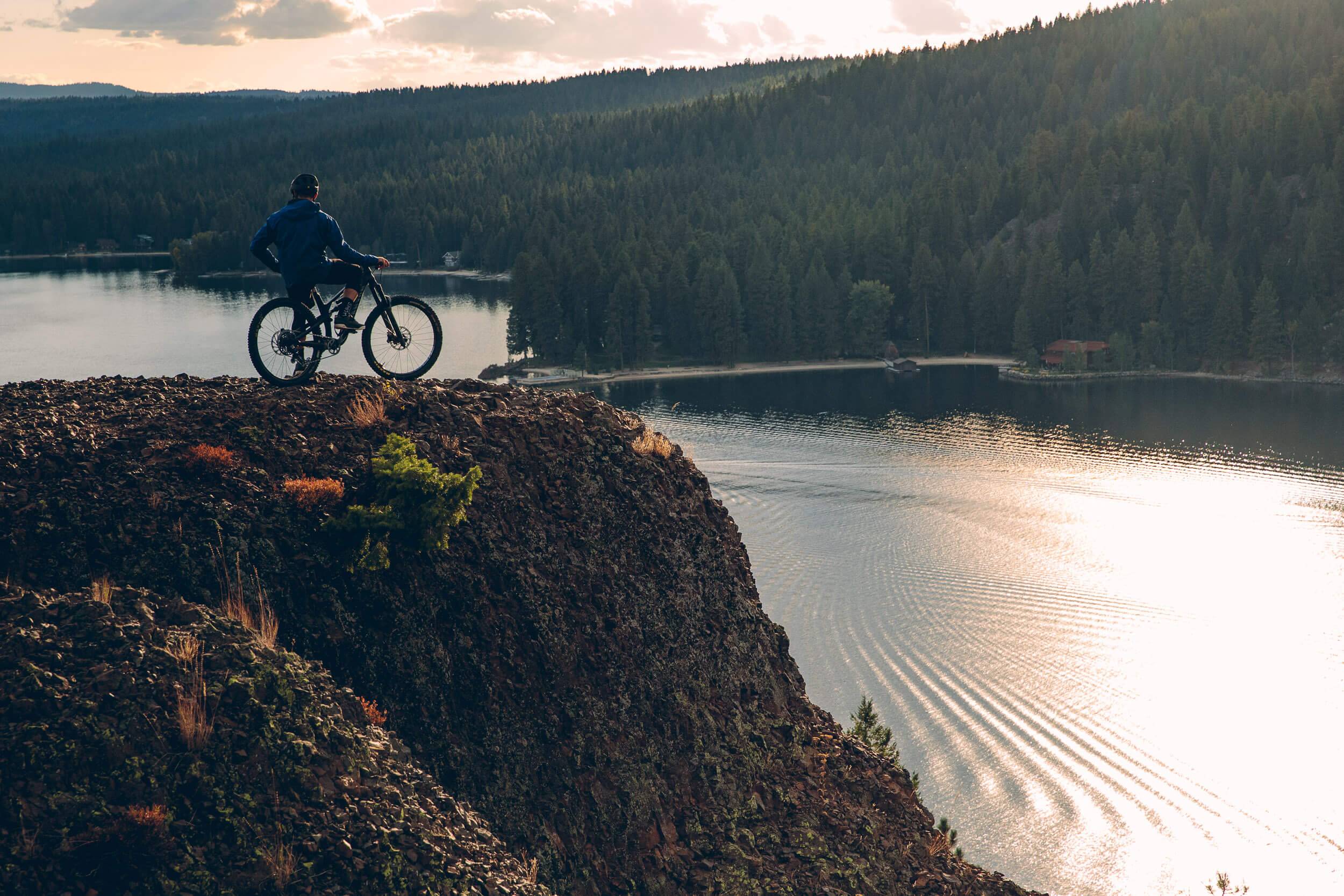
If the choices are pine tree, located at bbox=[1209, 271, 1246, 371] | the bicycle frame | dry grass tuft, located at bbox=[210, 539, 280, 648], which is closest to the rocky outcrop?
dry grass tuft, located at bbox=[210, 539, 280, 648]

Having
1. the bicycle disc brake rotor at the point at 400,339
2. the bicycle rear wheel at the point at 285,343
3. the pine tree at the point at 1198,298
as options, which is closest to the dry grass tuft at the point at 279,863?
the bicycle rear wheel at the point at 285,343

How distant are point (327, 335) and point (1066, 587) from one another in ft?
199

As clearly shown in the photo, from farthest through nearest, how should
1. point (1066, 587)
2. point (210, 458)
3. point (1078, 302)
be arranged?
point (1078, 302), point (1066, 587), point (210, 458)

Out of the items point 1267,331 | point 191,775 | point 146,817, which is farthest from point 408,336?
point 1267,331

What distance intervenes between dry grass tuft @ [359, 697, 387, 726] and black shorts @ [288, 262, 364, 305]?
6.41 metres

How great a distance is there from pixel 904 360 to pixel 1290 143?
70.6m

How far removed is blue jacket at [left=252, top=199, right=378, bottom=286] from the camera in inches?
654

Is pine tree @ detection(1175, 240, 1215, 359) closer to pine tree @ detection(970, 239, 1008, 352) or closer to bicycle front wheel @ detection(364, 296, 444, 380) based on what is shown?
pine tree @ detection(970, 239, 1008, 352)

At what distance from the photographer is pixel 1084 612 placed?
65625mm

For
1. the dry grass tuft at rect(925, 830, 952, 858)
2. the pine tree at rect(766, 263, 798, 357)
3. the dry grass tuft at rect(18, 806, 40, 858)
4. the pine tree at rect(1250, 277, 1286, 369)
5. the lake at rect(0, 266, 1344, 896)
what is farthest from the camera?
the pine tree at rect(766, 263, 798, 357)

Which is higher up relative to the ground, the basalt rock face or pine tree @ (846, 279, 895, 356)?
pine tree @ (846, 279, 895, 356)

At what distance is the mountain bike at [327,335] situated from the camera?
57.3 ft

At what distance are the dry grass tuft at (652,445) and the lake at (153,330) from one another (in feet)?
233

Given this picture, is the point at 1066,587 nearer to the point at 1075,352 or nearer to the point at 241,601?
the point at 241,601
